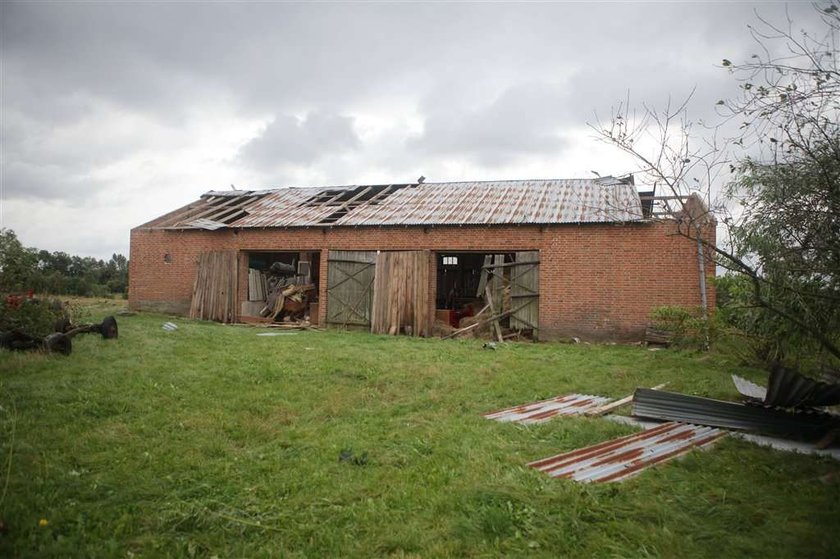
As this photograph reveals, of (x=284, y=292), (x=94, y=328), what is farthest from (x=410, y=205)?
(x=94, y=328)

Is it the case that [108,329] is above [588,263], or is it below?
below

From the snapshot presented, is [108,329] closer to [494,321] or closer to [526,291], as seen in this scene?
[494,321]

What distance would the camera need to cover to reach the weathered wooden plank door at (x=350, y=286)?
16.1m

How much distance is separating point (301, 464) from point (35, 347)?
20.3 ft

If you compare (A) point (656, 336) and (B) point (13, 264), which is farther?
(A) point (656, 336)

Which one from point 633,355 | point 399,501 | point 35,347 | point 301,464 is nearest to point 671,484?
point 399,501

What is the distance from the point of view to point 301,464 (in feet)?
15.2

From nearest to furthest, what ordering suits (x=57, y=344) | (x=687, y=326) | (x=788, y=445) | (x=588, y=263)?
(x=788, y=445) → (x=57, y=344) → (x=687, y=326) → (x=588, y=263)

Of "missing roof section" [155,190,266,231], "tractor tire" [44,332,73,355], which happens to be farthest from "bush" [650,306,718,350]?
"missing roof section" [155,190,266,231]

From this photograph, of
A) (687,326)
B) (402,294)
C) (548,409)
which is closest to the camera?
(548,409)

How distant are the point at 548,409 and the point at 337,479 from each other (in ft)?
10.4

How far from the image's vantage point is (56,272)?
15.8 meters

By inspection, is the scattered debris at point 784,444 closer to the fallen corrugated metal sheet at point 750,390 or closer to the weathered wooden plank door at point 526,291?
the fallen corrugated metal sheet at point 750,390

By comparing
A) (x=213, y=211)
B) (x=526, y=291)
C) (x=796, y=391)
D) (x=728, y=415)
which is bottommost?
(x=728, y=415)
